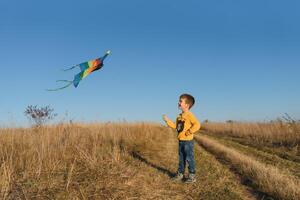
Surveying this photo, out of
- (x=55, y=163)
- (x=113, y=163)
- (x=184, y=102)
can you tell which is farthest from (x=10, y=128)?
(x=184, y=102)

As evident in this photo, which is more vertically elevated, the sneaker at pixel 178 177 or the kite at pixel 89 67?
the kite at pixel 89 67

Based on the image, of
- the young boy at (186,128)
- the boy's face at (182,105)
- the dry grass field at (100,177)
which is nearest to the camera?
the dry grass field at (100,177)

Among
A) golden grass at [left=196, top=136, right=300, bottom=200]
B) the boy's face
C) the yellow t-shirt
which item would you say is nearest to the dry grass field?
golden grass at [left=196, top=136, right=300, bottom=200]

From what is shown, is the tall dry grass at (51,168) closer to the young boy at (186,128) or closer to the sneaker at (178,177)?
the sneaker at (178,177)

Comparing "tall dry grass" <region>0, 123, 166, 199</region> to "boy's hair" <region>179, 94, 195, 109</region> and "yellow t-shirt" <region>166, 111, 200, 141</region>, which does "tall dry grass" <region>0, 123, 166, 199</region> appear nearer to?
"yellow t-shirt" <region>166, 111, 200, 141</region>

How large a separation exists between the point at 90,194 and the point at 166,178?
230 centimetres

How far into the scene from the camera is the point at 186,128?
21.0ft

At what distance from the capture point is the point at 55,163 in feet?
19.2

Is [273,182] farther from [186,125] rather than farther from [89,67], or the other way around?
[89,67]

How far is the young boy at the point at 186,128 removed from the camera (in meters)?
6.31

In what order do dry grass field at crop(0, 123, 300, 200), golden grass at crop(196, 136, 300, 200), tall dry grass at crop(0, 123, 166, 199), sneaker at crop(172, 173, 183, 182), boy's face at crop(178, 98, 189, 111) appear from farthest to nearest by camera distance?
boy's face at crop(178, 98, 189, 111), sneaker at crop(172, 173, 183, 182), golden grass at crop(196, 136, 300, 200), dry grass field at crop(0, 123, 300, 200), tall dry grass at crop(0, 123, 166, 199)

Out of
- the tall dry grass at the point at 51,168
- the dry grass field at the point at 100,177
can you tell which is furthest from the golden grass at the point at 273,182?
the tall dry grass at the point at 51,168

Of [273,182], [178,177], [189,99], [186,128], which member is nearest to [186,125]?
[186,128]

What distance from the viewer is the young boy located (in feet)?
20.7
